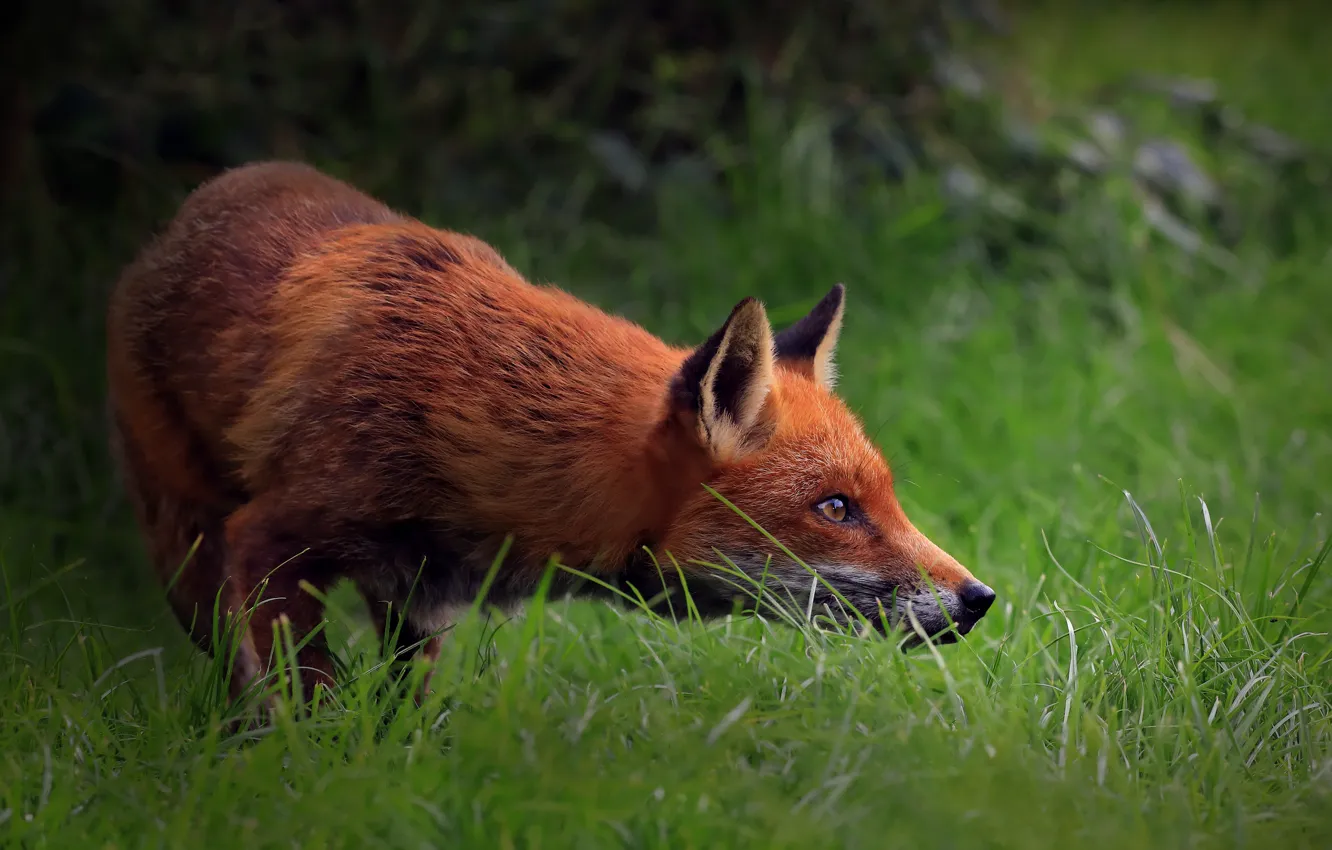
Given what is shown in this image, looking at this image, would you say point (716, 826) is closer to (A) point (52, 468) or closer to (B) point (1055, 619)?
(B) point (1055, 619)

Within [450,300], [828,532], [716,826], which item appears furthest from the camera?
[450,300]

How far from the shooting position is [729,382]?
3.50 m

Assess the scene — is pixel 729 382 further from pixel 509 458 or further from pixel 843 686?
pixel 843 686

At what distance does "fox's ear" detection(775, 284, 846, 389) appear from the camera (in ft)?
13.4

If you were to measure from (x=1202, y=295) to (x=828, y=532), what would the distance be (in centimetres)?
488

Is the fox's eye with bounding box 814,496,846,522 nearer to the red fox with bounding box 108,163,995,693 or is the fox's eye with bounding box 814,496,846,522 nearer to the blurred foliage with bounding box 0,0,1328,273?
the red fox with bounding box 108,163,995,693

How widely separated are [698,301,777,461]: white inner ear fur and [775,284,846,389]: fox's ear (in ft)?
1.66

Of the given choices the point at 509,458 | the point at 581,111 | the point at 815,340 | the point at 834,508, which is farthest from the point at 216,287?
the point at 581,111

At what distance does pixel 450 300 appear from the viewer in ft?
12.6

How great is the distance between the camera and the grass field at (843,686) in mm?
2719

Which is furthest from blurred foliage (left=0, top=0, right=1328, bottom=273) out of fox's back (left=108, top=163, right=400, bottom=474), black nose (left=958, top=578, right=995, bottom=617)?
black nose (left=958, top=578, right=995, bottom=617)

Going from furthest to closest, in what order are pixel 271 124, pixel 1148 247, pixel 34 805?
pixel 1148 247 < pixel 271 124 < pixel 34 805

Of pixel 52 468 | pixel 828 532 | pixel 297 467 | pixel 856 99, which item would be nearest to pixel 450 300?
pixel 297 467

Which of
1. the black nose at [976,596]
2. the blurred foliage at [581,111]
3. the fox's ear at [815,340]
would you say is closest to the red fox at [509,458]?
the black nose at [976,596]
